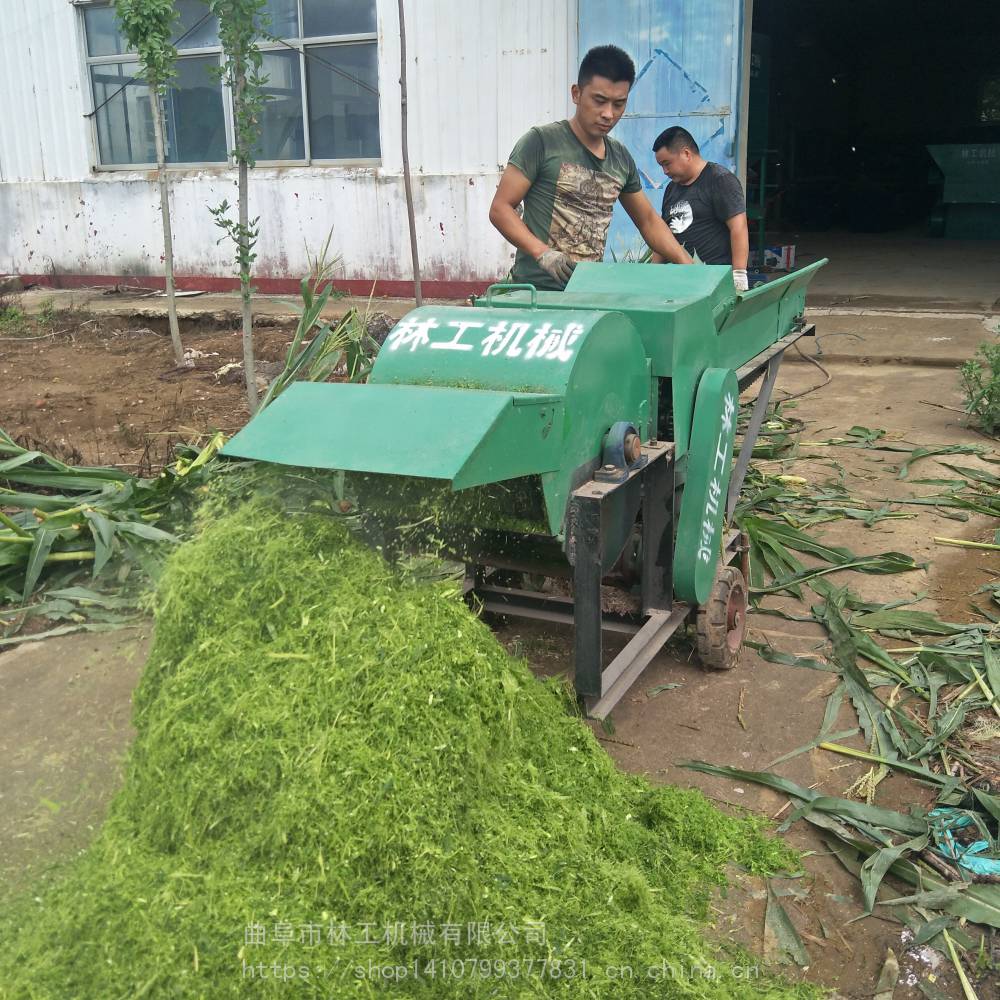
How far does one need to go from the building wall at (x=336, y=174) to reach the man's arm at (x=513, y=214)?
19.4ft

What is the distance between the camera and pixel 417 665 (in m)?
2.18

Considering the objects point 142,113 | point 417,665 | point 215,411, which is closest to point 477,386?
point 417,665

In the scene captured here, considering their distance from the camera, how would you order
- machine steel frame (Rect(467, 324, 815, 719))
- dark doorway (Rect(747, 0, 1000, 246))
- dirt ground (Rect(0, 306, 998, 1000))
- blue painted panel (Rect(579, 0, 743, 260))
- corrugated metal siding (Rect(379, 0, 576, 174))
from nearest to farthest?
dirt ground (Rect(0, 306, 998, 1000))
machine steel frame (Rect(467, 324, 815, 719))
blue painted panel (Rect(579, 0, 743, 260))
corrugated metal siding (Rect(379, 0, 576, 174))
dark doorway (Rect(747, 0, 1000, 246))

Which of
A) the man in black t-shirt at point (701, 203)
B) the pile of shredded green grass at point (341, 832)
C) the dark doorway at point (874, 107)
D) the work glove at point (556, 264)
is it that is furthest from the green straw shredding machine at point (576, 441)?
the dark doorway at point (874, 107)

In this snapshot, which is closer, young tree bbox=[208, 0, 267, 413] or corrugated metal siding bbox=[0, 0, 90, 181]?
young tree bbox=[208, 0, 267, 413]

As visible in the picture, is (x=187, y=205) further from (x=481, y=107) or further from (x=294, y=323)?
(x=481, y=107)

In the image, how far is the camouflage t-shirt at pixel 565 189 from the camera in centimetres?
385

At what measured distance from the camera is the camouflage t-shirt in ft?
12.6

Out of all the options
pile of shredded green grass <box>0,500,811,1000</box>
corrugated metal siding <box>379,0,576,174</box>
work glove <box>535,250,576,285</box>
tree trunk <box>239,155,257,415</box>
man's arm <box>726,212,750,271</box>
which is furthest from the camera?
corrugated metal siding <box>379,0,576,174</box>

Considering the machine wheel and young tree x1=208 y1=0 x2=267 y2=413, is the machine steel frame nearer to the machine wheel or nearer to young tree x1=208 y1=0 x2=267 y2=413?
the machine wheel

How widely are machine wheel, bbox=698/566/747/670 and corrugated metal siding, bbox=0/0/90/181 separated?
11.1 metres

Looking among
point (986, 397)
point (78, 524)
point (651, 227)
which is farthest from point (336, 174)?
point (78, 524)

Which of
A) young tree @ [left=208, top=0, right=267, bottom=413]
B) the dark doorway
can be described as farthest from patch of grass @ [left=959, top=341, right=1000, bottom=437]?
the dark doorway

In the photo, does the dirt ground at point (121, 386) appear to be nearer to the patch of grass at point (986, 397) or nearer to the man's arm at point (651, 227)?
the man's arm at point (651, 227)
